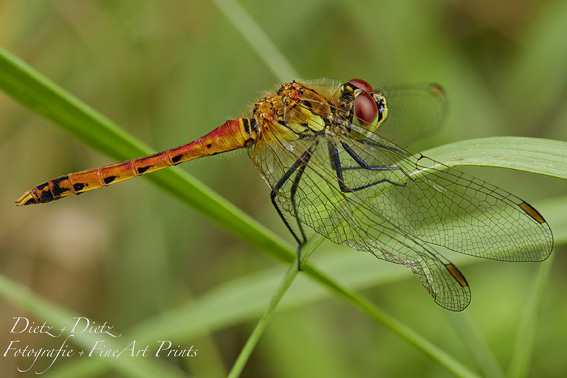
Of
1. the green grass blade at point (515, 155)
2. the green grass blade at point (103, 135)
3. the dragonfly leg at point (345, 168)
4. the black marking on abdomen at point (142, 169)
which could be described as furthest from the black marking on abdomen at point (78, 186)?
the green grass blade at point (515, 155)

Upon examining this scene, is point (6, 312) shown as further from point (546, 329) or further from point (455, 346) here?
point (546, 329)

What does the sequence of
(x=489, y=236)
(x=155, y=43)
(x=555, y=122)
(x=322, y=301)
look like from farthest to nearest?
1. (x=155, y=43)
2. (x=555, y=122)
3. (x=322, y=301)
4. (x=489, y=236)

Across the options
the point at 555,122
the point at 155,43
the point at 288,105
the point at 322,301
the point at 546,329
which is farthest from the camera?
the point at 155,43

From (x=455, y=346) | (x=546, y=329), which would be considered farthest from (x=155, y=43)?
(x=546, y=329)

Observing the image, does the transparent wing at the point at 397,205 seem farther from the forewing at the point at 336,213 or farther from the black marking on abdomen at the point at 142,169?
the black marking on abdomen at the point at 142,169

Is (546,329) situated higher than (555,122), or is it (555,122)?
(555,122)

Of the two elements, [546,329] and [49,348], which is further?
[49,348]

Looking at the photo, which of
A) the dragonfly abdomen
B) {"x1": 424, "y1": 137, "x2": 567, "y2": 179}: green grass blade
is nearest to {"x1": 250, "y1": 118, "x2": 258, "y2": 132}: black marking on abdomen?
the dragonfly abdomen
